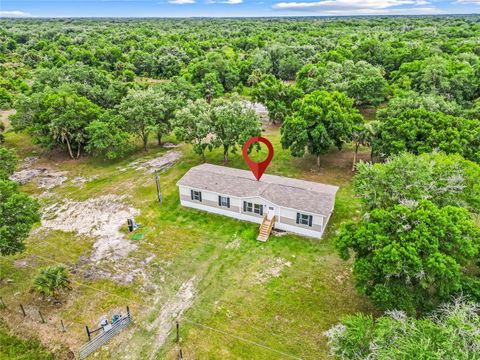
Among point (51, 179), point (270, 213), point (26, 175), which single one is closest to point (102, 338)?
point (270, 213)

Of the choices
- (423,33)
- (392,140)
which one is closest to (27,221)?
(392,140)

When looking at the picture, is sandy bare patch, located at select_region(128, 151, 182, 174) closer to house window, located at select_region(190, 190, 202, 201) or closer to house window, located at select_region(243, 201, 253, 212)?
house window, located at select_region(190, 190, 202, 201)

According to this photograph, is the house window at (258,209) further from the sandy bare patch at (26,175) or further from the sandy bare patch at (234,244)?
the sandy bare patch at (26,175)

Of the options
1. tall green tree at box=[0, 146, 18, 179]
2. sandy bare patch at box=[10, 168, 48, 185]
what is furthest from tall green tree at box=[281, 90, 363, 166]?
sandy bare patch at box=[10, 168, 48, 185]

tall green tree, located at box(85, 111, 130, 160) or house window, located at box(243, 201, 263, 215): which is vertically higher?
tall green tree, located at box(85, 111, 130, 160)

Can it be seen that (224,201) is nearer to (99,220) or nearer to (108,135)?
(99,220)

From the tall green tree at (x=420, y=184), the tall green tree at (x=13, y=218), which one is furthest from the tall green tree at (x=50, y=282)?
the tall green tree at (x=420, y=184)
